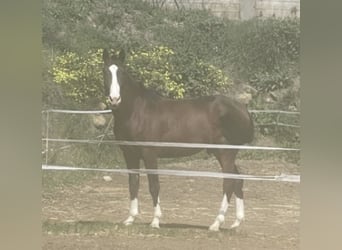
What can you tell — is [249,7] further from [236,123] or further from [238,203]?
[238,203]

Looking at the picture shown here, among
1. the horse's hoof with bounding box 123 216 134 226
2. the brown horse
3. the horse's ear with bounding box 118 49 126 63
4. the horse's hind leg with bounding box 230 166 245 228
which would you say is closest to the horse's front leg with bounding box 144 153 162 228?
the brown horse

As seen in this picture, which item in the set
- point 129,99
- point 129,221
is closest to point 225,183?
point 129,221

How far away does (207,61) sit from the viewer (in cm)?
290

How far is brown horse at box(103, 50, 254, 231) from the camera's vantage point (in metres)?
2.90

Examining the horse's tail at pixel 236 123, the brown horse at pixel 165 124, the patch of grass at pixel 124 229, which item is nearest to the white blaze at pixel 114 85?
the brown horse at pixel 165 124

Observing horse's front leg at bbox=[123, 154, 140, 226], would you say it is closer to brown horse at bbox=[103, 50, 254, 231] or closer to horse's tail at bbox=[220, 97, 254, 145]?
brown horse at bbox=[103, 50, 254, 231]

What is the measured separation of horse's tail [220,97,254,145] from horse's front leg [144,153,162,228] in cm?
36

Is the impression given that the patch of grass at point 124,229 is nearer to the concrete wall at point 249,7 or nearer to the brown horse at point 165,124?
the brown horse at point 165,124

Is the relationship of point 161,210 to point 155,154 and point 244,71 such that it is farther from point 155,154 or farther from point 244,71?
point 244,71

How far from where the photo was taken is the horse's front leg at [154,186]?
2.96 m
